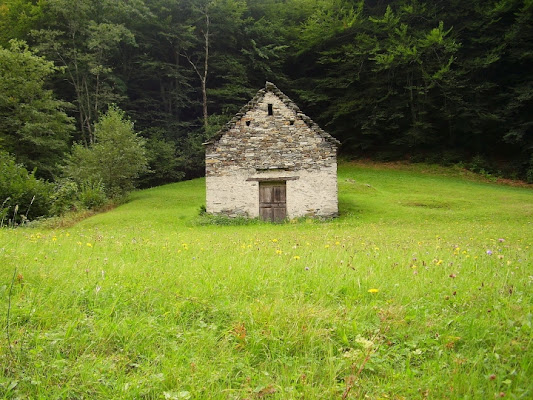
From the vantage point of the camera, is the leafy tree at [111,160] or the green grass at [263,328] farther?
the leafy tree at [111,160]

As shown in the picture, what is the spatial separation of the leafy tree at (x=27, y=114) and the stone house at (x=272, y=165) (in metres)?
17.3

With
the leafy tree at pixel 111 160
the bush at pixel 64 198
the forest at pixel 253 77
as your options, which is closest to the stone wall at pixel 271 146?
the bush at pixel 64 198

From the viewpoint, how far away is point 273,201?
19.3 m

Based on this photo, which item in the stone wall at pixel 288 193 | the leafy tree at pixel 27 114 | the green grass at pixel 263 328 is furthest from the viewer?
the leafy tree at pixel 27 114

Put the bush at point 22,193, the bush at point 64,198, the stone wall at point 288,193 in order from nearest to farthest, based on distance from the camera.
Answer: the bush at point 22,193 → the stone wall at point 288,193 → the bush at point 64,198

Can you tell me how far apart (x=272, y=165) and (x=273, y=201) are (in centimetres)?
179

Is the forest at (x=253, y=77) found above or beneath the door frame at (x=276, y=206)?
above

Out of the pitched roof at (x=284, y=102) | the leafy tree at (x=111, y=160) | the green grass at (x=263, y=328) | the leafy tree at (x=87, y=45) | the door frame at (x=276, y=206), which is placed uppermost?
the leafy tree at (x=87, y=45)

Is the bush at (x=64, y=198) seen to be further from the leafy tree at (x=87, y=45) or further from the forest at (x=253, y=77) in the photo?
the leafy tree at (x=87, y=45)

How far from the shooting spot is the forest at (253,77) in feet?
99.1

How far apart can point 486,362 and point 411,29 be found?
42.7 m

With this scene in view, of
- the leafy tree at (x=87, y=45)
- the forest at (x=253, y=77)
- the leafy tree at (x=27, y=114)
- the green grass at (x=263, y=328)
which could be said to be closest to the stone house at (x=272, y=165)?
the forest at (x=253, y=77)

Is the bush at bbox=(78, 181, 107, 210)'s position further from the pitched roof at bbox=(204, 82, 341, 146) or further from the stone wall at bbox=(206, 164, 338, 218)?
the pitched roof at bbox=(204, 82, 341, 146)

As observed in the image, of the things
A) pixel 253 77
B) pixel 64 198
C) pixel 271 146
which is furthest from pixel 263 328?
pixel 253 77
